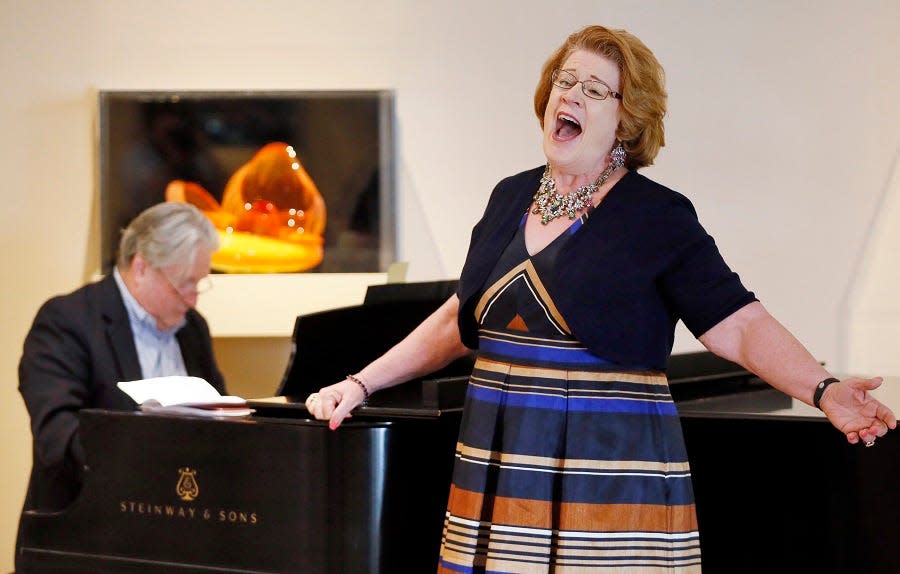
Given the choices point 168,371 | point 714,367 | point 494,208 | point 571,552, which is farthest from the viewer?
point 168,371

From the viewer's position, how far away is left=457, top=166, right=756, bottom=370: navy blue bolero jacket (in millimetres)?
1670

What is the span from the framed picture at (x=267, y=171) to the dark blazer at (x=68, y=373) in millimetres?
756

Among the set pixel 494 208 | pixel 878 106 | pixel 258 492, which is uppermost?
pixel 878 106

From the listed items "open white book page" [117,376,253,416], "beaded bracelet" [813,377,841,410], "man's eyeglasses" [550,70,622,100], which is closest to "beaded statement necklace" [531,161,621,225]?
"man's eyeglasses" [550,70,622,100]

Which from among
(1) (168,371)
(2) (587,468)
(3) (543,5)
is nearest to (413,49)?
(3) (543,5)

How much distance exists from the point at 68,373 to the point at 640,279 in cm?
193

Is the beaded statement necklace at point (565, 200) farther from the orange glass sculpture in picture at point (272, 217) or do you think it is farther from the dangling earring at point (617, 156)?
the orange glass sculpture in picture at point (272, 217)

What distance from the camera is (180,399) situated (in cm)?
234

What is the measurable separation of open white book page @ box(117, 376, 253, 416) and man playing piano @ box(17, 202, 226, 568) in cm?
69

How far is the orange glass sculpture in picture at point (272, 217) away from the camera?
157 inches

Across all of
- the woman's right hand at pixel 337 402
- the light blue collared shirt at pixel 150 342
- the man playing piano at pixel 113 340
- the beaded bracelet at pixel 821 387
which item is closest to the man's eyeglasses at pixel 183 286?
the man playing piano at pixel 113 340

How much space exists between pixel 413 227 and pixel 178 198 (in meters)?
0.81

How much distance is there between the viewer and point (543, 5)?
156 inches

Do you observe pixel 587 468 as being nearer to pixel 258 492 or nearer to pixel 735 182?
pixel 258 492
